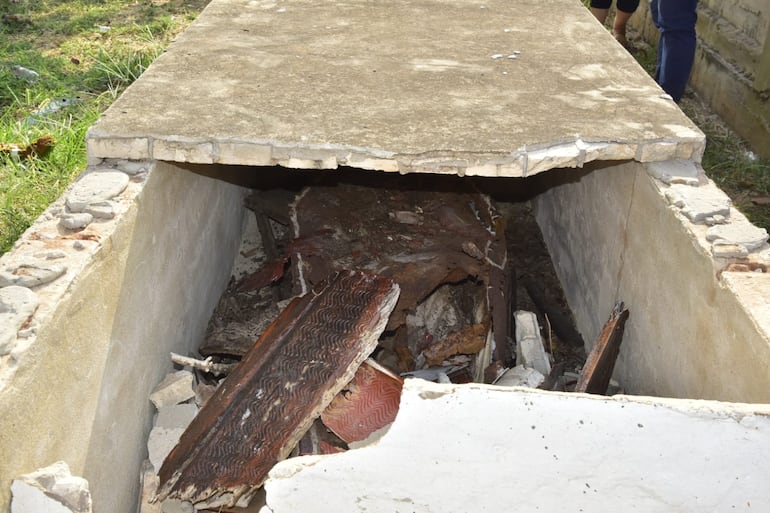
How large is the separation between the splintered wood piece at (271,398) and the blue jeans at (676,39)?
9.98 ft

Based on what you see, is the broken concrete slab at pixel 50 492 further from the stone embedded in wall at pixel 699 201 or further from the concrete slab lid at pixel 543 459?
the stone embedded in wall at pixel 699 201

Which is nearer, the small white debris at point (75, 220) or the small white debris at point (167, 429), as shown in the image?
the small white debris at point (75, 220)

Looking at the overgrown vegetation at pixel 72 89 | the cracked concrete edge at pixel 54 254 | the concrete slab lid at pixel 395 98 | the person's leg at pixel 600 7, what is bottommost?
the overgrown vegetation at pixel 72 89

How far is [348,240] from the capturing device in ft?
11.9

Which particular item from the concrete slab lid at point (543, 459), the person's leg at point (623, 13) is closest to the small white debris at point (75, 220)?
the concrete slab lid at point (543, 459)

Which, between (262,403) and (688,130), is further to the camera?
(688,130)

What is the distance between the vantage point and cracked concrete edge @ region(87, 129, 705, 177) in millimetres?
2641

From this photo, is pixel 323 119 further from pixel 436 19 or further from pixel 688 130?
pixel 436 19

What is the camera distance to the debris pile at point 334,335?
246cm

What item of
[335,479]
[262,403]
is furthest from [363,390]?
[335,479]

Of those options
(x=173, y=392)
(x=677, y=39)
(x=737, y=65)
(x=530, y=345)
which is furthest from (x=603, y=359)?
(x=737, y=65)

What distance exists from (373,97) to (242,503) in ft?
5.36

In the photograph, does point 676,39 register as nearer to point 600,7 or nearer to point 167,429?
point 600,7

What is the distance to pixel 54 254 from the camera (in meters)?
2.14
